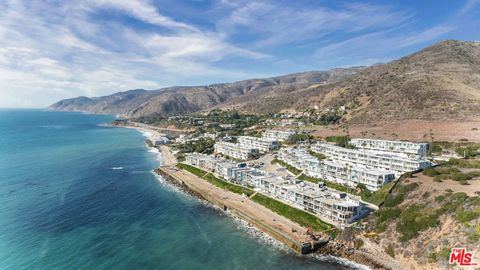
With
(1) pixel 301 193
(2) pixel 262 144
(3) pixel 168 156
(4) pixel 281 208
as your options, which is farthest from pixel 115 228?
(2) pixel 262 144

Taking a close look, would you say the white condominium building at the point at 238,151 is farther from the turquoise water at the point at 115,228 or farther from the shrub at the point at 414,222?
the shrub at the point at 414,222

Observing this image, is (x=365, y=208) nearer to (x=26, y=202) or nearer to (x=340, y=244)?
(x=340, y=244)

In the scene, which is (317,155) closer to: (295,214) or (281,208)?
(281,208)

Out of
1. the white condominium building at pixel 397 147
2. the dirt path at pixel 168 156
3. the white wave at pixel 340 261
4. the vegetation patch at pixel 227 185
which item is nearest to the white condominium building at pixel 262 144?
the dirt path at pixel 168 156

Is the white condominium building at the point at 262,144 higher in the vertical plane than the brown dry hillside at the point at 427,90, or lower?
lower

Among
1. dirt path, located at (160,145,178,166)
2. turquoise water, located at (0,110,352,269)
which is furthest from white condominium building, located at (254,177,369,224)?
dirt path, located at (160,145,178,166)

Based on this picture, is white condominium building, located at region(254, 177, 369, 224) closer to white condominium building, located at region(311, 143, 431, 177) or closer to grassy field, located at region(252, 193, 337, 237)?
grassy field, located at region(252, 193, 337, 237)
